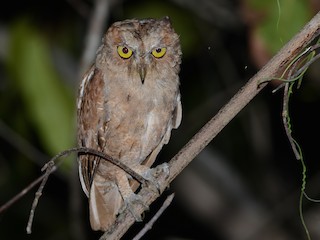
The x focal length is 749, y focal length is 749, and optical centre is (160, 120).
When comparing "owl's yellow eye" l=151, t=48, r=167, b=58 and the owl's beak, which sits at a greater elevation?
"owl's yellow eye" l=151, t=48, r=167, b=58

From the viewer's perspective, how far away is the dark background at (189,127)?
15.4 feet

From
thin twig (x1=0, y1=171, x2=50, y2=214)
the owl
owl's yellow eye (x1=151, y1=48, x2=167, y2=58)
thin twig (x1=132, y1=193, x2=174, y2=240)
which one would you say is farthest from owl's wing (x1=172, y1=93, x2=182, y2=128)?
thin twig (x1=0, y1=171, x2=50, y2=214)

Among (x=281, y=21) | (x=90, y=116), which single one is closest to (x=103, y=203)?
(x=90, y=116)

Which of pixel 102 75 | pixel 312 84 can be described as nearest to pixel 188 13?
pixel 312 84

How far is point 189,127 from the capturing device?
6227mm

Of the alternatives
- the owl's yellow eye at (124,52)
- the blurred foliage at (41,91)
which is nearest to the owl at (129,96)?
the owl's yellow eye at (124,52)

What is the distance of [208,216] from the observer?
587cm

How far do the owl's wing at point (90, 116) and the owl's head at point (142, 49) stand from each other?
13cm

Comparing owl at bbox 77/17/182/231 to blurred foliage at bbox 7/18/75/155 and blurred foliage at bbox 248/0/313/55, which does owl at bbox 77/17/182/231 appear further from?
blurred foliage at bbox 248/0/313/55

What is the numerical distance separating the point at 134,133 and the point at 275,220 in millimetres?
2026

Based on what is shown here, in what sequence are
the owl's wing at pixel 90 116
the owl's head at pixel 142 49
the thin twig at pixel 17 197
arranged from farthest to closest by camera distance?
the owl's wing at pixel 90 116, the owl's head at pixel 142 49, the thin twig at pixel 17 197

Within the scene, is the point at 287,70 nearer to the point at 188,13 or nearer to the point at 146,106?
the point at 146,106

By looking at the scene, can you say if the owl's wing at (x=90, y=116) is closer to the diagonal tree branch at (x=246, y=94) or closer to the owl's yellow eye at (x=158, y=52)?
the owl's yellow eye at (x=158, y=52)

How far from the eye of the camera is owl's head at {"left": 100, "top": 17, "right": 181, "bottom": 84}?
3.91 metres
